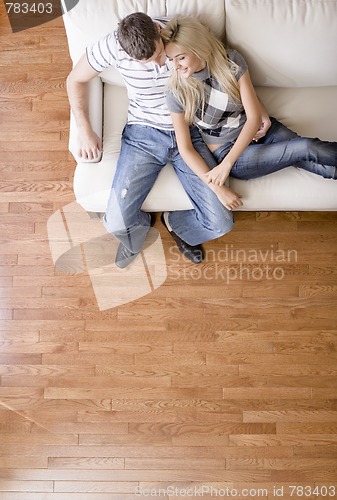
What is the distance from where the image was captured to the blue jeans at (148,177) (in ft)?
6.53

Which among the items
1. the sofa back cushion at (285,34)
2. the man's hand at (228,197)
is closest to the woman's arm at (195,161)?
the man's hand at (228,197)

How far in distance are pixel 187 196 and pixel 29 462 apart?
111 centimetres

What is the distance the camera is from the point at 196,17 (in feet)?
6.23

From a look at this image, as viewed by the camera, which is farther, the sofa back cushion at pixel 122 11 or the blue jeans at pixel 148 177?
the blue jeans at pixel 148 177

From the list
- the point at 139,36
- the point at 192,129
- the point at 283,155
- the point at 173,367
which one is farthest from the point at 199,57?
the point at 173,367

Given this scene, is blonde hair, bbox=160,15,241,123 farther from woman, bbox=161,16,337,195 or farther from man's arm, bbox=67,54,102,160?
man's arm, bbox=67,54,102,160

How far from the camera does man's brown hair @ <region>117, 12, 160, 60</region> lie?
163 cm

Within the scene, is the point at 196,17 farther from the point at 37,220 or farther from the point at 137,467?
the point at 137,467

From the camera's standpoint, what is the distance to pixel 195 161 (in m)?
Result: 1.95

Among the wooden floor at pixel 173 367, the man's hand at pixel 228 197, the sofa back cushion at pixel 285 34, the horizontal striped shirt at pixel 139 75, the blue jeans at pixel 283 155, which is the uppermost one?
the sofa back cushion at pixel 285 34

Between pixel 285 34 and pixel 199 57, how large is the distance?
34cm

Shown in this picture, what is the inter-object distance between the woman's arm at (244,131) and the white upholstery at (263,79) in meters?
0.09

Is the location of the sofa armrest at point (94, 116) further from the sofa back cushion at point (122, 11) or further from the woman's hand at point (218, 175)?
the woman's hand at point (218, 175)

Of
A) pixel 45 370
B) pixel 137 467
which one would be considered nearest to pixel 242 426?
pixel 137 467
